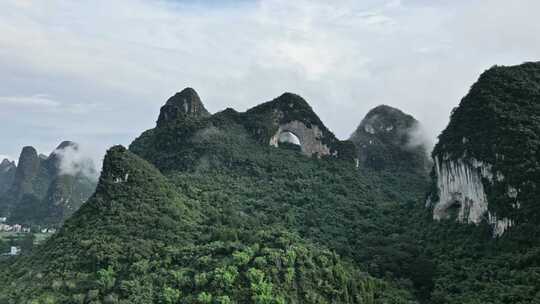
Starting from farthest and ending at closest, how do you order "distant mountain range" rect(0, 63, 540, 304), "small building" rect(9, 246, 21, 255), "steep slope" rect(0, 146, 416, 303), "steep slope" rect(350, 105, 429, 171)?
"steep slope" rect(350, 105, 429, 171)
"small building" rect(9, 246, 21, 255)
"distant mountain range" rect(0, 63, 540, 304)
"steep slope" rect(0, 146, 416, 303)

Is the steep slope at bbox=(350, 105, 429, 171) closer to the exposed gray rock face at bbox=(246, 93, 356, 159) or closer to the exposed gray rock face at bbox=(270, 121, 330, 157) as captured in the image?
the exposed gray rock face at bbox=(246, 93, 356, 159)

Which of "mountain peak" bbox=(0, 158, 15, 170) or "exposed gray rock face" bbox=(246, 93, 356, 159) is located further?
"mountain peak" bbox=(0, 158, 15, 170)

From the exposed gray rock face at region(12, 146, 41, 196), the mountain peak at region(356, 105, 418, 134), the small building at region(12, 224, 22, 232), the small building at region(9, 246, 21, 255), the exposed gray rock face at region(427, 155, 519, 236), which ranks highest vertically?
the mountain peak at region(356, 105, 418, 134)

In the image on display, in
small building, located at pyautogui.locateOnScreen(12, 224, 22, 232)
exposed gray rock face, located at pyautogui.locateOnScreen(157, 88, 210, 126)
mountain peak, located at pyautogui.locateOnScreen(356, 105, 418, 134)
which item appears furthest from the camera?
small building, located at pyautogui.locateOnScreen(12, 224, 22, 232)

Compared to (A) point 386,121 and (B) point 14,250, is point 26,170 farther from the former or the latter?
(A) point 386,121

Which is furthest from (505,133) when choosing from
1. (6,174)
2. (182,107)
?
(6,174)

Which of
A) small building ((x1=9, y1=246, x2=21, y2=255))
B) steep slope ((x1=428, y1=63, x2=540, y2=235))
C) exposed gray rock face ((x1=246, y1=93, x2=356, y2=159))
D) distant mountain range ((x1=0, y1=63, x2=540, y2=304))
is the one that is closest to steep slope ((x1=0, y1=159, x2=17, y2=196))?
small building ((x1=9, y1=246, x2=21, y2=255))

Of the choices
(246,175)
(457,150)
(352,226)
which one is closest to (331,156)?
(246,175)
